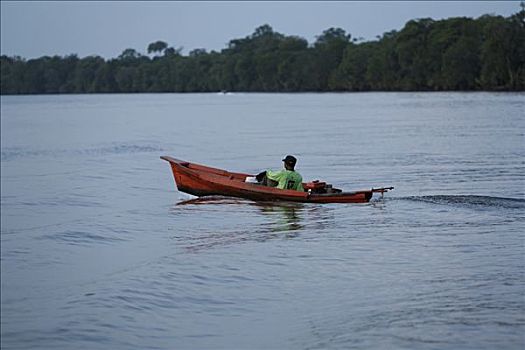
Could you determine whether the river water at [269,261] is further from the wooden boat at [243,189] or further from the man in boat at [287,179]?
the man in boat at [287,179]

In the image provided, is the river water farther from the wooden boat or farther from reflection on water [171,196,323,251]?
the wooden boat

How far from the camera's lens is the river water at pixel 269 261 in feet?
37.5

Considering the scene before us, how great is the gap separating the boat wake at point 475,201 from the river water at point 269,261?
72 millimetres

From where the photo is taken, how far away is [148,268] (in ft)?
50.2

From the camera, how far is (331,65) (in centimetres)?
15050

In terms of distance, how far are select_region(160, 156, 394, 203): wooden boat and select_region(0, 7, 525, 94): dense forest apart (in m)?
54.1

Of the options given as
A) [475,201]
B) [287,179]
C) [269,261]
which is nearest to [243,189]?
[287,179]

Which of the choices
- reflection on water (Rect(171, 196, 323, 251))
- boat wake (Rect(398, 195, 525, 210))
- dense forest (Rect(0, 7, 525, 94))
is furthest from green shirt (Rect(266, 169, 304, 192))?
dense forest (Rect(0, 7, 525, 94))

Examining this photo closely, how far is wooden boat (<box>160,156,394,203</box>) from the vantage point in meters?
20.8

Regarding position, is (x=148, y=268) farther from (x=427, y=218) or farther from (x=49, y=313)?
(x=427, y=218)

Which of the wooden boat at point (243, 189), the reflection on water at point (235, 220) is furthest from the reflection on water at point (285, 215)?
the wooden boat at point (243, 189)

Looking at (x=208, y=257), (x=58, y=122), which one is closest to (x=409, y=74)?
(x=58, y=122)

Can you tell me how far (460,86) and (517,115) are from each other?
59.8 metres

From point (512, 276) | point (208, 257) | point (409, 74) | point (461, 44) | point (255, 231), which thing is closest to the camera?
point (512, 276)
